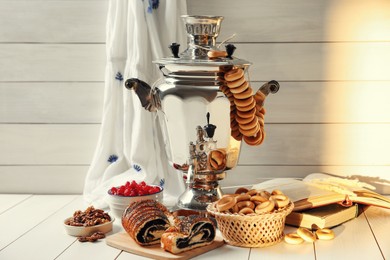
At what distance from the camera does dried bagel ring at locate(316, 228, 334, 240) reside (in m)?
1.76

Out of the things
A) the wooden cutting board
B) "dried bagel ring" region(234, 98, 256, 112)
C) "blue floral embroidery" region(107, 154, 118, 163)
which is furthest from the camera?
"blue floral embroidery" region(107, 154, 118, 163)

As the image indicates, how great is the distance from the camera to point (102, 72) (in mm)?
2305

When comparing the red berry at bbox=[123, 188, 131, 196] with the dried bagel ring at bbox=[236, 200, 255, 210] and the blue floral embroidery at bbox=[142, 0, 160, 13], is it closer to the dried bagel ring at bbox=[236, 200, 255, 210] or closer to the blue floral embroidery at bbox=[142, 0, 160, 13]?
the dried bagel ring at bbox=[236, 200, 255, 210]

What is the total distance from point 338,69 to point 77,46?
869 millimetres

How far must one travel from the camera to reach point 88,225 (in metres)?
1.82

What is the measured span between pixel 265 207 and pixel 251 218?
48 millimetres

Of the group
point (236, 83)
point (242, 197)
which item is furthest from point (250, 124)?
point (242, 197)

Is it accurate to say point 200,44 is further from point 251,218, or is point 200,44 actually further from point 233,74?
point 251,218

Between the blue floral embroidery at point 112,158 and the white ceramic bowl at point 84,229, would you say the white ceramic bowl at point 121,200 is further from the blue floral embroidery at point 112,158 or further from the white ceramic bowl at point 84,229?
the blue floral embroidery at point 112,158

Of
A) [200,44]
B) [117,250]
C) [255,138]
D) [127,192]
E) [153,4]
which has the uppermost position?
[153,4]

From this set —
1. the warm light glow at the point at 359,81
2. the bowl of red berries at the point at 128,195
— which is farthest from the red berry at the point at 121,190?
the warm light glow at the point at 359,81

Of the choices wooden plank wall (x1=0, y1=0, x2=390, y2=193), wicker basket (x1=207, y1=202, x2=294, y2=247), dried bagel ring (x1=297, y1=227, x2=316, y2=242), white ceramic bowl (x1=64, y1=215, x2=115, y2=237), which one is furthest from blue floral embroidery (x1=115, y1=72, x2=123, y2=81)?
dried bagel ring (x1=297, y1=227, x2=316, y2=242)

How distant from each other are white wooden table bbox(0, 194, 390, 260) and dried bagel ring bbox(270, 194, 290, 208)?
0.10 m

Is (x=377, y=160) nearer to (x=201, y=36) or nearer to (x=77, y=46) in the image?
(x=201, y=36)
